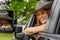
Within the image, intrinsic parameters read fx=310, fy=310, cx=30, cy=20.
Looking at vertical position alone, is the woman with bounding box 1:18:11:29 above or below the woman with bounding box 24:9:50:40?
below

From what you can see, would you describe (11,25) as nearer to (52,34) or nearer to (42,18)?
(42,18)

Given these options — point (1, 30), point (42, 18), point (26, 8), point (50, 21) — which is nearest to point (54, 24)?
point (50, 21)

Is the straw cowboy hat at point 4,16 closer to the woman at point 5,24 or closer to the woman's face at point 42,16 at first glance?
the woman at point 5,24

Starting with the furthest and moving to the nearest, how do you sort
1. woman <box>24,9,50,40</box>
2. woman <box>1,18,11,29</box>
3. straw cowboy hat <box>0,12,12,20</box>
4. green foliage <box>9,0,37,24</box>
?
1. green foliage <box>9,0,37,24</box>
2. woman <box>1,18,11,29</box>
3. straw cowboy hat <box>0,12,12,20</box>
4. woman <box>24,9,50,40</box>

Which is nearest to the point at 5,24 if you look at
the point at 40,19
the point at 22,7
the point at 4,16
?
the point at 4,16

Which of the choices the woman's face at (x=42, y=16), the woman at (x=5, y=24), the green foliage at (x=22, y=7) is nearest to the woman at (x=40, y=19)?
the woman's face at (x=42, y=16)

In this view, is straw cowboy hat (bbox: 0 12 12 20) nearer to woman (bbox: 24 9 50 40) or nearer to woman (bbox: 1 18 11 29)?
woman (bbox: 1 18 11 29)

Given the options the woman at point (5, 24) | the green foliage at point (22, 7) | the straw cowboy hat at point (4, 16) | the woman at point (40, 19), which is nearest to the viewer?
the woman at point (40, 19)

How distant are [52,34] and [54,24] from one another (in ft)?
0.46

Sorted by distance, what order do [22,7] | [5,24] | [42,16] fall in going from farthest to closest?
1. [22,7]
2. [5,24]
3. [42,16]

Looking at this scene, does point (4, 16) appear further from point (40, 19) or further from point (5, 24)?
point (40, 19)

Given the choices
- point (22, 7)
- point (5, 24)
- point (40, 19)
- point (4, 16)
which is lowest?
point (22, 7)

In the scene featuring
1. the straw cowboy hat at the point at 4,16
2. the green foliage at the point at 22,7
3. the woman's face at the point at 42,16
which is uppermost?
the woman's face at the point at 42,16

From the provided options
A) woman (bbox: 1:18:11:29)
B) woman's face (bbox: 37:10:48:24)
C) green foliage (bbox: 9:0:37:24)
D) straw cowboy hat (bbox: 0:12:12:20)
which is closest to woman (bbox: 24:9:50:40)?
woman's face (bbox: 37:10:48:24)
